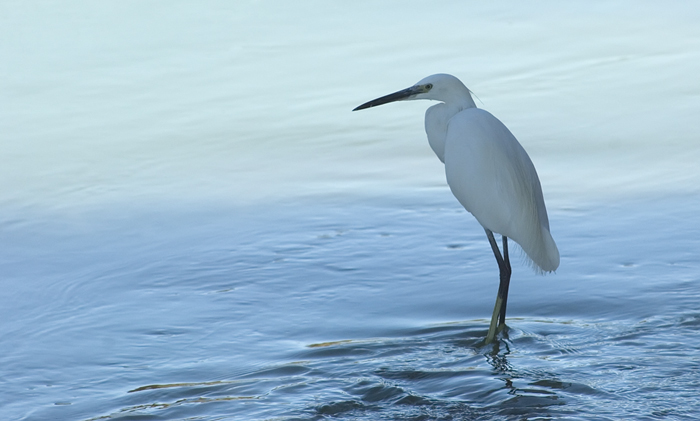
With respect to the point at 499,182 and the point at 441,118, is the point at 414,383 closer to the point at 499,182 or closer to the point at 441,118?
the point at 499,182

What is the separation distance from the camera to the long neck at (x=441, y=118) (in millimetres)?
4652

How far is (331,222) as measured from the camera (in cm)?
547

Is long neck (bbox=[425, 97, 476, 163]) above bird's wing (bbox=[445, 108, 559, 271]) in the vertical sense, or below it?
above

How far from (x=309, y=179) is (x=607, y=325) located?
93.2 inches

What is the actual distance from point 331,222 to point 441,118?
3.45 ft

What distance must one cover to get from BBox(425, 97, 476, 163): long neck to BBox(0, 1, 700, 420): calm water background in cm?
62

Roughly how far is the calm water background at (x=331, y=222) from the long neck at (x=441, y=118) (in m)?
0.62

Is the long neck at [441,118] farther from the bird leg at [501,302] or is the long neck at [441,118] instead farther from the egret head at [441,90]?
the bird leg at [501,302]

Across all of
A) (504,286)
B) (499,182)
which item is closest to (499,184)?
(499,182)

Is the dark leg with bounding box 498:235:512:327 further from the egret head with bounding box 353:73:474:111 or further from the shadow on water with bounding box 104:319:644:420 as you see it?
the egret head with bounding box 353:73:474:111

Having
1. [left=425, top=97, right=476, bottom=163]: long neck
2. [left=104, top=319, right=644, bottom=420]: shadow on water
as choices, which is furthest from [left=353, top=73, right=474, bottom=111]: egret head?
[left=104, top=319, right=644, bottom=420]: shadow on water

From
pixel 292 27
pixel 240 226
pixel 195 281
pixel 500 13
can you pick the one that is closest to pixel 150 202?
pixel 240 226

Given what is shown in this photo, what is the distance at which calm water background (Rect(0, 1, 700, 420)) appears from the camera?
385 centimetres

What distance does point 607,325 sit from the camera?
421cm
